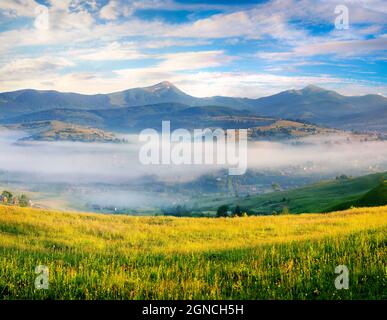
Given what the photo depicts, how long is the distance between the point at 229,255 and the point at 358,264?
5679 mm

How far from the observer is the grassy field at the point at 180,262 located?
13.7 m

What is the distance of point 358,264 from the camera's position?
49.8 feet

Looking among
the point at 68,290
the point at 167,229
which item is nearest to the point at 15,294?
the point at 68,290

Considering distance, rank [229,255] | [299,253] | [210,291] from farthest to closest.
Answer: [229,255], [299,253], [210,291]

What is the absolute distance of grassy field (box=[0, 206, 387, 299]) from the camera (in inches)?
539

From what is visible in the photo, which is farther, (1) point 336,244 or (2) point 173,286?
(1) point 336,244

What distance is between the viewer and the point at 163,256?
757 inches

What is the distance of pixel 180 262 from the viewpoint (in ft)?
57.8

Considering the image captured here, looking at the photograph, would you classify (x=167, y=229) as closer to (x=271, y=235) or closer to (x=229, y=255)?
(x=271, y=235)

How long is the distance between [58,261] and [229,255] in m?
7.14
